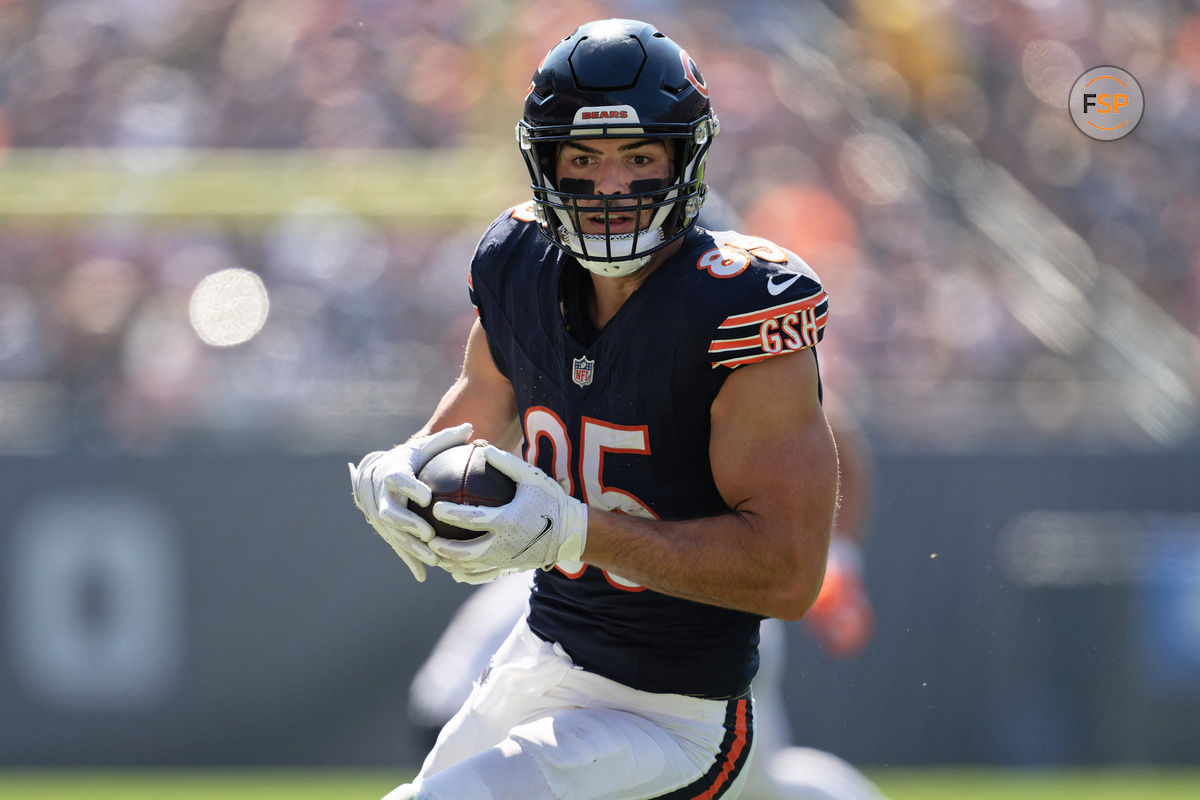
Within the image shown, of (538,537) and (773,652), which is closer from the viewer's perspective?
(538,537)

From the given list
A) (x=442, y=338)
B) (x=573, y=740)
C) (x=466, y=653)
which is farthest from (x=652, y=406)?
(x=442, y=338)

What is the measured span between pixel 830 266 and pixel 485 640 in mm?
3859

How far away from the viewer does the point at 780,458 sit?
245 cm

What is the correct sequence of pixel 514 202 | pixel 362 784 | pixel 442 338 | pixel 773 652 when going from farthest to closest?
pixel 514 202 < pixel 442 338 < pixel 362 784 < pixel 773 652

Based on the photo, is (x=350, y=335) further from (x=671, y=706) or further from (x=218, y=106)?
(x=671, y=706)

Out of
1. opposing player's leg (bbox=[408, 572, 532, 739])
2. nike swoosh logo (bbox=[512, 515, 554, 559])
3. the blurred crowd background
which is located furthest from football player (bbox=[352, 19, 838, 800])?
the blurred crowd background

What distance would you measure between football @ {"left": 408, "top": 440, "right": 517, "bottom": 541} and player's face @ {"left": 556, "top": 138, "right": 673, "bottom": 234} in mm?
514

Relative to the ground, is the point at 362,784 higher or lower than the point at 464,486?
lower

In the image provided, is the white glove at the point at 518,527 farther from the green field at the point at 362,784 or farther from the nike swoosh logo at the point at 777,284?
the green field at the point at 362,784

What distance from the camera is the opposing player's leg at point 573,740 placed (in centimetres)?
241

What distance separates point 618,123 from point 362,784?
407cm

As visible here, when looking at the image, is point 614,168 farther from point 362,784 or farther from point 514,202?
point 514,202

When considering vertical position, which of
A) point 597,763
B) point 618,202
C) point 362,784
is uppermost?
point 618,202

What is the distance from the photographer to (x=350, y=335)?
715 cm
